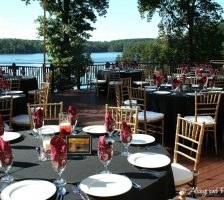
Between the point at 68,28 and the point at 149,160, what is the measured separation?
11.6 metres

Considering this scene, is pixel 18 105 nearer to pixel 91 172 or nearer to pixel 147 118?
pixel 147 118

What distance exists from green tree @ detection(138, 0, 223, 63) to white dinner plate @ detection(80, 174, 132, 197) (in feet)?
54.6

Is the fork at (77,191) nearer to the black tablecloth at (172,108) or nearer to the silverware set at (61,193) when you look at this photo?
the silverware set at (61,193)

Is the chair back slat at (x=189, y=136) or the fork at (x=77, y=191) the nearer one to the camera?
the fork at (x=77, y=191)

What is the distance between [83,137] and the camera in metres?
2.52

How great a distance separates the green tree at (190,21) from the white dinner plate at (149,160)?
1614 centimetres

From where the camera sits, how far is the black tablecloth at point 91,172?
6.80 feet

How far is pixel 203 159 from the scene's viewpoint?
479cm

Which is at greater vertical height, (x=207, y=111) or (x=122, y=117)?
(x=122, y=117)

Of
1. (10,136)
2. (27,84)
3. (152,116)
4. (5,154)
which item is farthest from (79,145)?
(27,84)

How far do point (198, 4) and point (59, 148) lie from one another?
17.3 meters

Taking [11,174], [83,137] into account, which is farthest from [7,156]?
[83,137]

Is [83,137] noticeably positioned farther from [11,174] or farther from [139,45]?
[139,45]

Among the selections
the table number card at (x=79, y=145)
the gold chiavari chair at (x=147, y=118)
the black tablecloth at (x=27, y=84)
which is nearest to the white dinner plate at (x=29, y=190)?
the table number card at (x=79, y=145)
